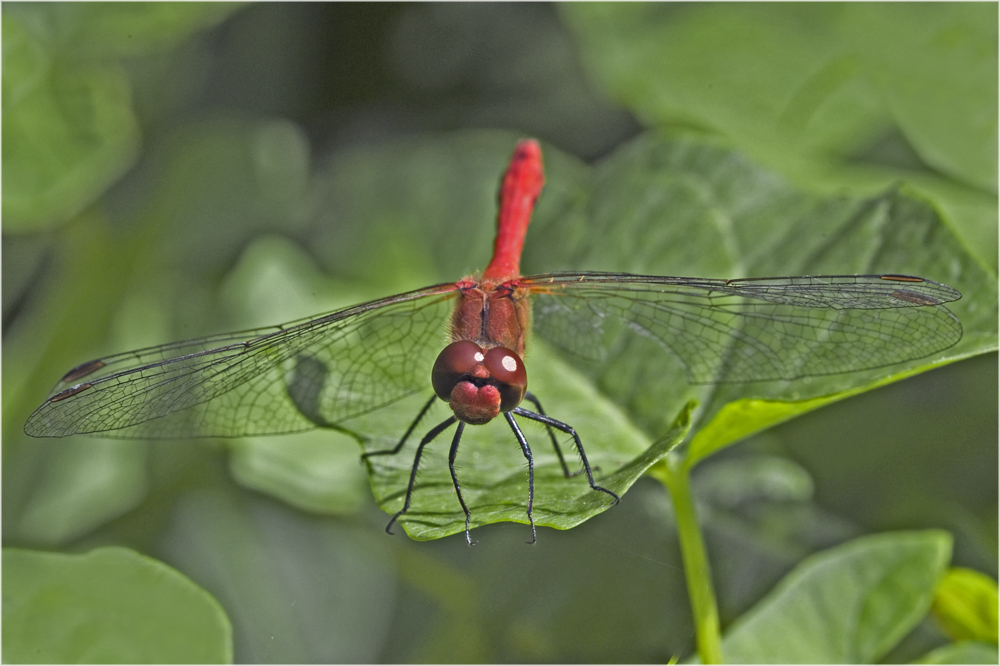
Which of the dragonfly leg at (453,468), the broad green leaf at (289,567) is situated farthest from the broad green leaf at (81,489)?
the dragonfly leg at (453,468)

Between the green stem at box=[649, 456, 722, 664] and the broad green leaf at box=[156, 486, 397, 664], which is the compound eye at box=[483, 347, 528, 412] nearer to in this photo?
the green stem at box=[649, 456, 722, 664]

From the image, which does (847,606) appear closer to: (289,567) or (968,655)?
(968,655)

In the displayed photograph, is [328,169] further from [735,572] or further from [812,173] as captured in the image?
[735,572]

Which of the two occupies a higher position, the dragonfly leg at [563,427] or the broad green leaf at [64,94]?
the broad green leaf at [64,94]

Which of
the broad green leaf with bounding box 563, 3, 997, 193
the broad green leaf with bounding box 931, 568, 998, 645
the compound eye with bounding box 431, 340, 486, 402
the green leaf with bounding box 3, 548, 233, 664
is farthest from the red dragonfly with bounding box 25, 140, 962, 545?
the broad green leaf with bounding box 563, 3, 997, 193

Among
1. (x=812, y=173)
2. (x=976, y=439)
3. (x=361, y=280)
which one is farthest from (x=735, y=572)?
(x=361, y=280)

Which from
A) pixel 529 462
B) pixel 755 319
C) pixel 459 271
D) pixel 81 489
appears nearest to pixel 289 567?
pixel 81 489

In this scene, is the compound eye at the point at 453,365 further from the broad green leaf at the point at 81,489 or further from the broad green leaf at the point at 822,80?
the broad green leaf at the point at 81,489
